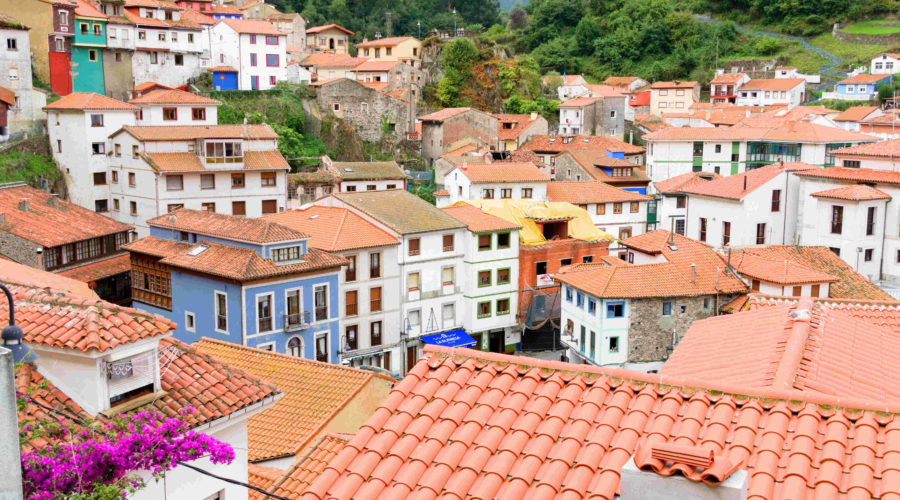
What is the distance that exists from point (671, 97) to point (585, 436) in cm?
8999

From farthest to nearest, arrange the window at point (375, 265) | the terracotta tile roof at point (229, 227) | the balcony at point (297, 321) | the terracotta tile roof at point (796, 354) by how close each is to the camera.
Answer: the window at point (375, 265)
the balcony at point (297, 321)
the terracotta tile roof at point (229, 227)
the terracotta tile roof at point (796, 354)

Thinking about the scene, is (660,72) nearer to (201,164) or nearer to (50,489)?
(201,164)

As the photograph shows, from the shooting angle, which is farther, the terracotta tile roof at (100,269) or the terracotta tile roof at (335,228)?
the terracotta tile roof at (335,228)

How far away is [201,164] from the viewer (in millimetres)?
42750

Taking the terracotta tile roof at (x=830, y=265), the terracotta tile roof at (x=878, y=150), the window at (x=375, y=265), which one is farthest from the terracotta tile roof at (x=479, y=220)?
the terracotta tile roof at (x=878, y=150)

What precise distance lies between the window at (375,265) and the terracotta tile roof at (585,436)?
97.0 ft

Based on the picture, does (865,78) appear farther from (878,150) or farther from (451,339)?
(451,339)

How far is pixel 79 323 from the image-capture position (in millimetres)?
9875

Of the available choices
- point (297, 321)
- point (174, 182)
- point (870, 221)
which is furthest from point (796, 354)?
point (174, 182)

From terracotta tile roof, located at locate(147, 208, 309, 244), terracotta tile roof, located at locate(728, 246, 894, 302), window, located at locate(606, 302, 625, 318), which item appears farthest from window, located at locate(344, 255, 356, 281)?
terracotta tile roof, located at locate(728, 246, 894, 302)

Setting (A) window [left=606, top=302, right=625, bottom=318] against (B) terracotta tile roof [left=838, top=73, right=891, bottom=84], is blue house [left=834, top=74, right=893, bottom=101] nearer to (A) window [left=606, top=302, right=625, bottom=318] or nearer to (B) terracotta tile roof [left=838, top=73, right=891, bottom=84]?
(B) terracotta tile roof [left=838, top=73, right=891, bottom=84]

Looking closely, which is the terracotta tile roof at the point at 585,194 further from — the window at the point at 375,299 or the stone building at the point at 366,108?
the stone building at the point at 366,108

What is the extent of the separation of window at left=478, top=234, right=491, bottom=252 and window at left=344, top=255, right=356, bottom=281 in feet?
22.6

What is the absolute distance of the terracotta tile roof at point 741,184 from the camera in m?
37.3
